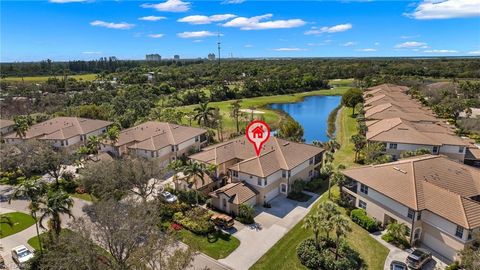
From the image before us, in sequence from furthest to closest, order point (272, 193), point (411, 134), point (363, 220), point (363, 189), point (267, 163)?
Result: point (411, 134) → point (267, 163) → point (272, 193) → point (363, 189) → point (363, 220)

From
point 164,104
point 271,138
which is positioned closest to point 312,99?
point 164,104

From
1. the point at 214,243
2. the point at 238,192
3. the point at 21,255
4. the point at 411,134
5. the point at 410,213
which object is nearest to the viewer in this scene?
the point at 21,255

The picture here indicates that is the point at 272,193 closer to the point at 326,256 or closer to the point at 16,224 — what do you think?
the point at 326,256

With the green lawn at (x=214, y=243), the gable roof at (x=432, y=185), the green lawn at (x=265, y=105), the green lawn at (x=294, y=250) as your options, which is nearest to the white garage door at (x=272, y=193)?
the green lawn at (x=294, y=250)

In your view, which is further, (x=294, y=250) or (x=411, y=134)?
(x=411, y=134)

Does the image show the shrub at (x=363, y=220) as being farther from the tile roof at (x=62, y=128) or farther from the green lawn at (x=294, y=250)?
the tile roof at (x=62, y=128)

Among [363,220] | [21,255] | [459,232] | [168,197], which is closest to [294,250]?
[363,220]

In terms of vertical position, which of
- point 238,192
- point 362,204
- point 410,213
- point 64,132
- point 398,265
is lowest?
point 398,265

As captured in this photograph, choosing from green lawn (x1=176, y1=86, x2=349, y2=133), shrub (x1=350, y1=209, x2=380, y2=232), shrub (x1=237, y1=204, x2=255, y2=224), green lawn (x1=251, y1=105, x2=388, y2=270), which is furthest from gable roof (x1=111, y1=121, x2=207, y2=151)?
shrub (x1=350, y1=209, x2=380, y2=232)

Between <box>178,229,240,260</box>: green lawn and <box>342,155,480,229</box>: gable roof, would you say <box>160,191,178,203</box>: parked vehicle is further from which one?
<box>342,155,480,229</box>: gable roof
